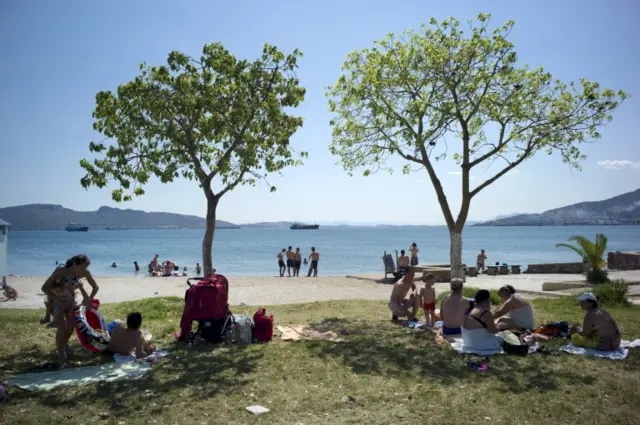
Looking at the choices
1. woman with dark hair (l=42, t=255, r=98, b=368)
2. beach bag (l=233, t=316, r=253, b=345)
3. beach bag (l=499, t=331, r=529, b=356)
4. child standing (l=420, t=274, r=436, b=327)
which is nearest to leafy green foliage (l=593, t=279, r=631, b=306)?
child standing (l=420, t=274, r=436, b=327)

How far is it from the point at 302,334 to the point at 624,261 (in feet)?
81.2

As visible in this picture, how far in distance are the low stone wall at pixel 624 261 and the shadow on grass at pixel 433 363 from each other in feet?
74.5

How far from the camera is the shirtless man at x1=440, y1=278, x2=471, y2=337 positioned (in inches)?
340

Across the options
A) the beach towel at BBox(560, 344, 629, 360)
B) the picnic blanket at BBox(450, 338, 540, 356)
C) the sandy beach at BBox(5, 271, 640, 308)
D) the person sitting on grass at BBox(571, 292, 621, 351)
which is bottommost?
the sandy beach at BBox(5, 271, 640, 308)

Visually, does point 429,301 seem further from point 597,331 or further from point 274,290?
point 274,290

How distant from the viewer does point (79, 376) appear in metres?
6.49

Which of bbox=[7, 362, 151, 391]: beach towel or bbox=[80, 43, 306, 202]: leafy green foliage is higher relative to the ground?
bbox=[80, 43, 306, 202]: leafy green foliage

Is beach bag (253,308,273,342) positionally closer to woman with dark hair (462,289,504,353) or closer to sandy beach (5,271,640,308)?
woman with dark hair (462,289,504,353)

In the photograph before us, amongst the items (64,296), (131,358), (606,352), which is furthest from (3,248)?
(606,352)

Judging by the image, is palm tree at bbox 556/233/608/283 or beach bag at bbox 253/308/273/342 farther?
palm tree at bbox 556/233/608/283

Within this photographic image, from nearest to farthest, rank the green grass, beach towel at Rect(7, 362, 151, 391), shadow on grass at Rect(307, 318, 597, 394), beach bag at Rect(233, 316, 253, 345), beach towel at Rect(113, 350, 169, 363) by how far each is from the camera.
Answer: the green grass < beach towel at Rect(7, 362, 151, 391) < shadow on grass at Rect(307, 318, 597, 394) < beach towel at Rect(113, 350, 169, 363) < beach bag at Rect(233, 316, 253, 345)

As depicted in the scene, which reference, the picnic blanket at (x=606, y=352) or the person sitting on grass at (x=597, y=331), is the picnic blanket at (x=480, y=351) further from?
the person sitting on grass at (x=597, y=331)

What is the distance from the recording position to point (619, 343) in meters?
7.63

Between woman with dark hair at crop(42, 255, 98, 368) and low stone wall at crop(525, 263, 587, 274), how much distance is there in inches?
991
